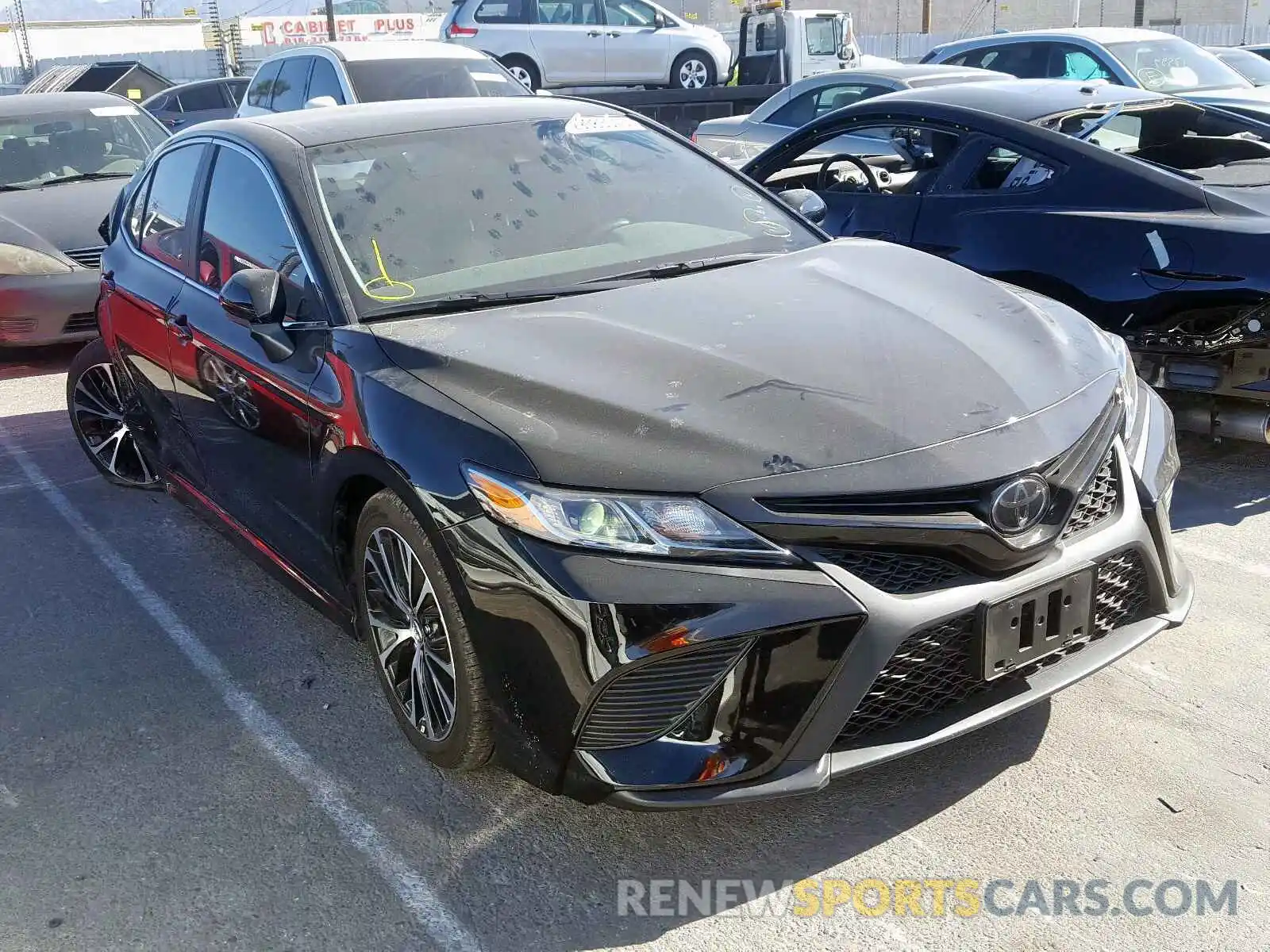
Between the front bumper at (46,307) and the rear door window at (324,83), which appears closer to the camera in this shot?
the front bumper at (46,307)

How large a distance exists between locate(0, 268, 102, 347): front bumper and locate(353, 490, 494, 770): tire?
17.3 feet

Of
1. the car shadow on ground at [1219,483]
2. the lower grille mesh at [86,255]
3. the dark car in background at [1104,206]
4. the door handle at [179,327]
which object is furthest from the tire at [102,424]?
the car shadow on ground at [1219,483]

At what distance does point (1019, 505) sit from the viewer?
8.93 feet

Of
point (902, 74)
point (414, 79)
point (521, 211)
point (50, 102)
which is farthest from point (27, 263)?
point (902, 74)

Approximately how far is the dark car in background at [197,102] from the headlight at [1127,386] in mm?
16877

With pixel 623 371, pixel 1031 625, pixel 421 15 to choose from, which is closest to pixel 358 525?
pixel 623 371

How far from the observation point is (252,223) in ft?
13.0

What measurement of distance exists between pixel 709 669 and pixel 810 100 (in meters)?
10.1

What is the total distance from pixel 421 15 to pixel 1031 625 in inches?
2035

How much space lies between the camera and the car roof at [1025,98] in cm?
578

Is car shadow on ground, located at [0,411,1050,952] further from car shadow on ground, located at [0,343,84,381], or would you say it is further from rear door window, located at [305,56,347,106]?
rear door window, located at [305,56,347,106]

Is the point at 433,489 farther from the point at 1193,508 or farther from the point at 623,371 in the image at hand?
the point at 1193,508

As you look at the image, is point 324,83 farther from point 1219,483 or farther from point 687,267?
point 1219,483

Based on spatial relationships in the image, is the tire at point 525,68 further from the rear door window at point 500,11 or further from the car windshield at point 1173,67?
the car windshield at point 1173,67
